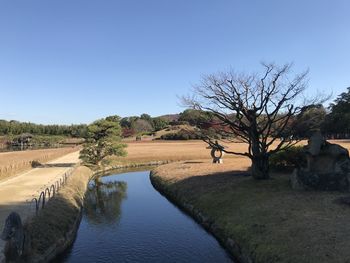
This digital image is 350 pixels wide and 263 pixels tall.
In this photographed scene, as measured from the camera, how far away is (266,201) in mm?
19984

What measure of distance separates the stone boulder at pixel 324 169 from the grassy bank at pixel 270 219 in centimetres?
83

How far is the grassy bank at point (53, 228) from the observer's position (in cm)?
1526

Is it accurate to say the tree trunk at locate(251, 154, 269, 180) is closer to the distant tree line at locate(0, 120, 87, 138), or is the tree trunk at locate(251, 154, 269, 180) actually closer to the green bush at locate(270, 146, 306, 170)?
the green bush at locate(270, 146, 306, 170)

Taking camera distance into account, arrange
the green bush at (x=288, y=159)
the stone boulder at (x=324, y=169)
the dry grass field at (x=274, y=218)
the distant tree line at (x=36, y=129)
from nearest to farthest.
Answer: the dry grass field at (x=274, y=218), the stone boulder at (x=324, y=169), the green bush at (x=288, y=159), the distant tree line at (x=36, y=129)

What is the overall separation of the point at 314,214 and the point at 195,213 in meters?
9.00

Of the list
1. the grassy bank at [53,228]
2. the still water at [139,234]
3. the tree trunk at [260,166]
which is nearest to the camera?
the grassy bank at [53,228]

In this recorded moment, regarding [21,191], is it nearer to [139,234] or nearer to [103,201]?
[103,201]

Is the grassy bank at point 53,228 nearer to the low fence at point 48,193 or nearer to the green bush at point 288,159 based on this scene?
the low fence at point 48,193

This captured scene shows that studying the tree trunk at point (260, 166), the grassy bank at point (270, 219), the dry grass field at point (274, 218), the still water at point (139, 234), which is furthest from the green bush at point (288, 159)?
the still water at point (139, 234)

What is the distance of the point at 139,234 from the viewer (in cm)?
2041

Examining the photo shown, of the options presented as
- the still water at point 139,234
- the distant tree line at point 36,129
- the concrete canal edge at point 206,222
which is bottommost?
the still water at point 139,234

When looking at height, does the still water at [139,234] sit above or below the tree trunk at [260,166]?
below

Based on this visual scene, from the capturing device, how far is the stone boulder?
20422mm

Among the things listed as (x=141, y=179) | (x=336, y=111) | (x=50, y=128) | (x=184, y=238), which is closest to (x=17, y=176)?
(x=141, y=179)
